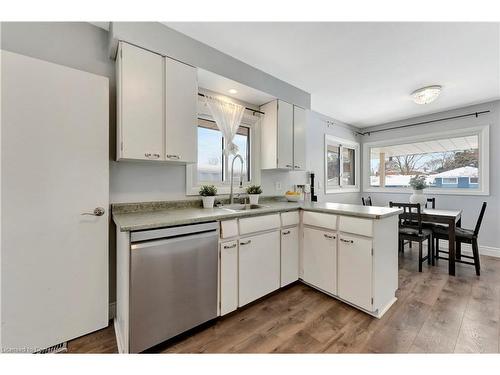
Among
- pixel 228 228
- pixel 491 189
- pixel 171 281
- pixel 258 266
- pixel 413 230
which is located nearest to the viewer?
pixel 171 281

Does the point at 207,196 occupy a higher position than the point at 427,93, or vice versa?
the point at 427,93

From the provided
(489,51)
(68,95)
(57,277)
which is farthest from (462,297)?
(68,95)

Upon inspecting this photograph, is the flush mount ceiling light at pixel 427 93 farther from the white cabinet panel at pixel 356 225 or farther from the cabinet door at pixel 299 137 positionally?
the white cabinet panel at pixel 356 225

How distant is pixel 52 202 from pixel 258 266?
5.47 feet

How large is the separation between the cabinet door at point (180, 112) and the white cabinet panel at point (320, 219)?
1313 millimetres

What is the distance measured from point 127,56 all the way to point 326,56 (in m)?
1.83

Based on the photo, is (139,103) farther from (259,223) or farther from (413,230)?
(413,230)

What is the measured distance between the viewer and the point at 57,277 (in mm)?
1479

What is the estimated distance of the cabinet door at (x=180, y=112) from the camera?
5.77 ft

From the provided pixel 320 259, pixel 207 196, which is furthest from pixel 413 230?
pixel 207 196

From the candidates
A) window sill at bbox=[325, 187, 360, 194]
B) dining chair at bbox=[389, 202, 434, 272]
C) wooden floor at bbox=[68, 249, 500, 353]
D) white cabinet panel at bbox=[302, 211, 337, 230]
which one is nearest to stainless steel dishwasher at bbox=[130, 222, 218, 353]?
wooden floor at bbox=[68, 249, 500, 353]

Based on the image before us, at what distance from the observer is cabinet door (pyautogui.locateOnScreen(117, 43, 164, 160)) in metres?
1.57

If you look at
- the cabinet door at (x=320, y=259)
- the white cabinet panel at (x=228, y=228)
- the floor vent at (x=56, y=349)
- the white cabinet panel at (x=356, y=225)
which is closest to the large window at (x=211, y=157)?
the white cabinet panel at (x=228, y=228)

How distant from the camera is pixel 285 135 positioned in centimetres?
272
